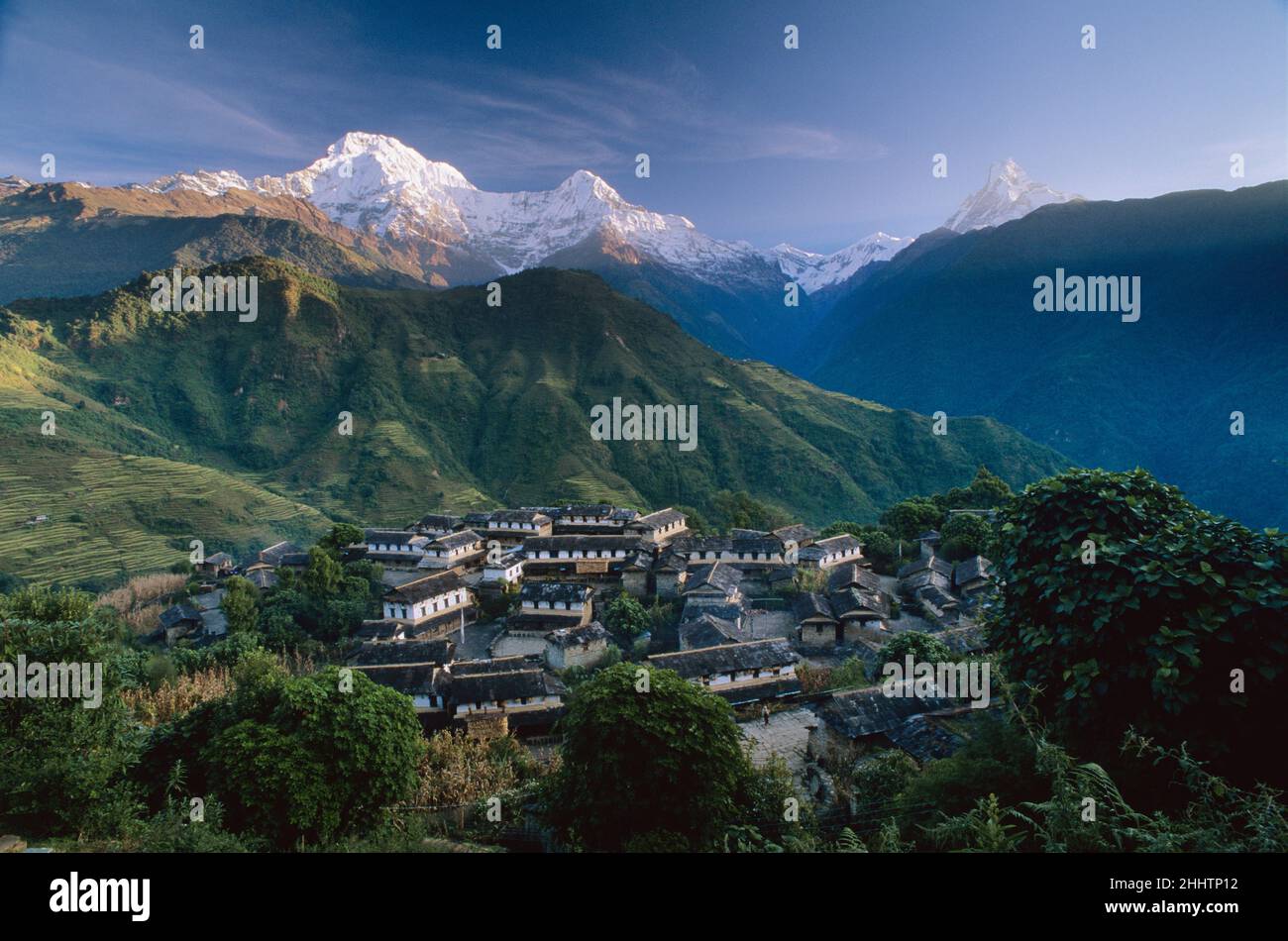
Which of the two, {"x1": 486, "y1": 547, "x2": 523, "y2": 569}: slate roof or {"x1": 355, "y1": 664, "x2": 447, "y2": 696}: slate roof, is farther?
{"x1": 486, "y1": 547, "x2": 523, "y2": 569}: slate roof

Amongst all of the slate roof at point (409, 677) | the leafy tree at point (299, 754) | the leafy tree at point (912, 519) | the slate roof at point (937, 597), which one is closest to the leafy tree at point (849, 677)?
the slate roof at point (937, 597)

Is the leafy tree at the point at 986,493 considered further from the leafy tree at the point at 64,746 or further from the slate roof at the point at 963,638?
the leafy tree at the point at 64,746

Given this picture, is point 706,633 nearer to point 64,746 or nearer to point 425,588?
point 425,588

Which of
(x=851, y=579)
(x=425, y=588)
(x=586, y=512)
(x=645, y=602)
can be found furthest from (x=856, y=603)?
(x=586, y=512)

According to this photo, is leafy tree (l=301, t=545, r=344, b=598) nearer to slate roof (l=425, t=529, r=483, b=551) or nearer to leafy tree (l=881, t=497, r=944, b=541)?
slate roof (l=425, t=529, r=483, b=551)

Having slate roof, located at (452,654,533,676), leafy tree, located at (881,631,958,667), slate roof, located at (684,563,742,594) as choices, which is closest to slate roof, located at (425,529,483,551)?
slate roof, located at (684,563,742,594)
